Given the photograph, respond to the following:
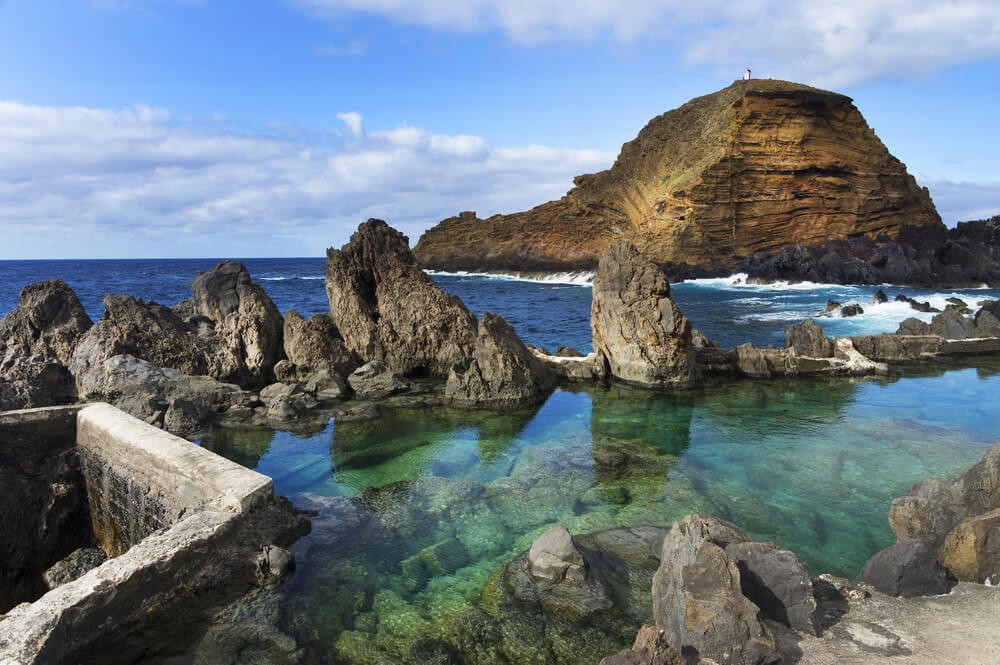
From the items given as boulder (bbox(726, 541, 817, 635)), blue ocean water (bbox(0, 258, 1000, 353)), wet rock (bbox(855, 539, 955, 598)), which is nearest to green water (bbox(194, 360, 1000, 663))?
boulder (bbox(726, 541, 817, 635))

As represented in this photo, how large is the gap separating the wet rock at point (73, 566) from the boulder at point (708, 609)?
7244mm

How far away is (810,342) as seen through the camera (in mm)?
19344

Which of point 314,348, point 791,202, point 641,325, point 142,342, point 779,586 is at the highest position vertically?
point 791,202

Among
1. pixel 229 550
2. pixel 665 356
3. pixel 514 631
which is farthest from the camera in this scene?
pixel 665 356

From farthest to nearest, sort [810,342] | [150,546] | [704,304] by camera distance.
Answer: [704,304] → [810,342] → [150,546]

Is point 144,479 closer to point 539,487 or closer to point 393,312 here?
point 539,487

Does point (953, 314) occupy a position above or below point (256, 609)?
above

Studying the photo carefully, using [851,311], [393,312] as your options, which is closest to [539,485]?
[393,312]

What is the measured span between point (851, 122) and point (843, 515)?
70897 millimetres

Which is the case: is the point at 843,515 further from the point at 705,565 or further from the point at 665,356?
the point at 665,356

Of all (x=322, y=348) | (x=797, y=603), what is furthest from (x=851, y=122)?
(x=797, y=603)

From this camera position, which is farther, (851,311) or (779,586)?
(851,311)

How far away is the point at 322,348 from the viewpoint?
56.2 feet

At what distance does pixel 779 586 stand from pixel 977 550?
217cm
